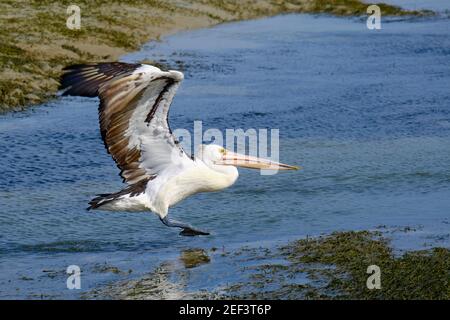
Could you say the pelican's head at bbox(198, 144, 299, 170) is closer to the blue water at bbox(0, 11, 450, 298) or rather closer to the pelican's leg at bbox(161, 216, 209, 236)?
the pelican's leg at bbox(161, 216, 209, 236)

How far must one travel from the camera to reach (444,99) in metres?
19.2

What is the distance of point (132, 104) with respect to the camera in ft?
30.7

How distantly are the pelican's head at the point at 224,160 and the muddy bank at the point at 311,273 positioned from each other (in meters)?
0.82

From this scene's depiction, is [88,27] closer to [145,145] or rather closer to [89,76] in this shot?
[145,145]

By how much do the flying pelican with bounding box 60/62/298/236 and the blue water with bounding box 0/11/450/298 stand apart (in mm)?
655

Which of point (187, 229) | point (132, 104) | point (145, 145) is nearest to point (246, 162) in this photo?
point (187, 229)

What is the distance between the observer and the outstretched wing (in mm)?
9133

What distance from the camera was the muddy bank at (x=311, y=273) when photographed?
9.20 metres

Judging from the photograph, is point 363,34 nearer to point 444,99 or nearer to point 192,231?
point 444,99

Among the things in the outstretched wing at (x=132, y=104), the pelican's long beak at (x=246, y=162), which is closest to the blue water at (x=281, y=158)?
the pelican's long beak at (x=246, y=162)

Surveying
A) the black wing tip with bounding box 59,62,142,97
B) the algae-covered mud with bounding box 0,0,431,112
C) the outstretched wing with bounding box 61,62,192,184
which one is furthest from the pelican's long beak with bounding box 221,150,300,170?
the algae-covered mud with bounding box 0,0,431,112

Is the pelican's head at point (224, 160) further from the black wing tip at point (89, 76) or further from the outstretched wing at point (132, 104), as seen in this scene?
the black wing tip at point (89, 76)

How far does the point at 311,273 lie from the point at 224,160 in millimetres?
1499

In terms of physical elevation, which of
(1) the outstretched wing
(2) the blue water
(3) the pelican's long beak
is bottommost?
(2) the blue water
